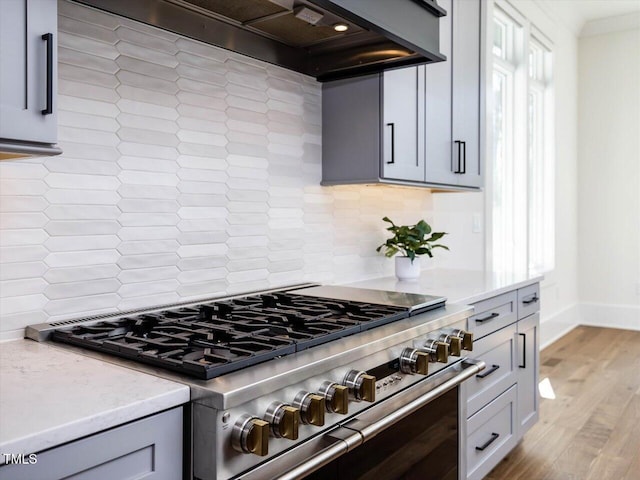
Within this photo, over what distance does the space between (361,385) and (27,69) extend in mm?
940

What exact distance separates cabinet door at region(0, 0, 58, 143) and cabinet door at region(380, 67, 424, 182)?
1.37m

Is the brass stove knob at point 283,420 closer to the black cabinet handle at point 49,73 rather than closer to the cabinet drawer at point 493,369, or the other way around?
the black cabinet handle at point 49,73

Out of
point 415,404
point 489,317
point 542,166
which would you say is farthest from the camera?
point 542,166

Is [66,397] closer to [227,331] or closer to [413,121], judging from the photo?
[227,331]

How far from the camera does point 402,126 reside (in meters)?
2.28

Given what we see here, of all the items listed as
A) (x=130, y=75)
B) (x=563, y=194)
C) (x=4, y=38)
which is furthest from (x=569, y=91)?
(x=4, y=38)

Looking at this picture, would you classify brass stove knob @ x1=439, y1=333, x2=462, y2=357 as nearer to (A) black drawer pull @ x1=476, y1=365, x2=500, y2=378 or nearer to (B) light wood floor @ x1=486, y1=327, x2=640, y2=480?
(A) black drawer pull @ x1=476, y1=365, x2=500, y2=378

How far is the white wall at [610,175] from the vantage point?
5316 mm

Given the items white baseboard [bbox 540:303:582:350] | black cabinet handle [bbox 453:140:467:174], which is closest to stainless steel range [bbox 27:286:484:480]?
black cabinet handle [bbox 453:140:467:174]

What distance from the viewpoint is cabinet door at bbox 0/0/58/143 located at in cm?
98

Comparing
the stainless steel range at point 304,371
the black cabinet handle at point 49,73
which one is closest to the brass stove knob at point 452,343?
the stainless steel range at point 304,371

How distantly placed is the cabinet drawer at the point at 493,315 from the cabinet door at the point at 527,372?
160 mm

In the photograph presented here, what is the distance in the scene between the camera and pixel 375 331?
1498 millimetres

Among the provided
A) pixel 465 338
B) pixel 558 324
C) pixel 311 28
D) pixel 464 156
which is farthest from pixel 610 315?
pixel 311 28
